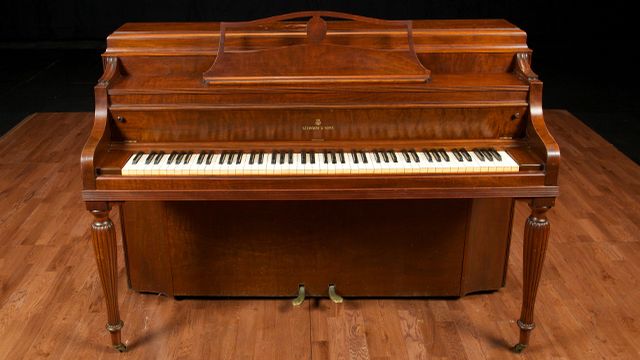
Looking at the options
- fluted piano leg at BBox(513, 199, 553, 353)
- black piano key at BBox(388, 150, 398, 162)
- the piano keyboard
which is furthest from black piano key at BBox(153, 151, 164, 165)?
→ fluted piano leg at BBox(513, 199, 553, 353)

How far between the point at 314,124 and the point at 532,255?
101 centimetres

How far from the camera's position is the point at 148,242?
11.0 feet

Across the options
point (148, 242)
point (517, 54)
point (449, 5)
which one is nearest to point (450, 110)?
point (517, 54)

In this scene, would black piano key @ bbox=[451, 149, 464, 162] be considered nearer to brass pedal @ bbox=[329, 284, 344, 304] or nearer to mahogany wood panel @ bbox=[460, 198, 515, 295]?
mahogany wood panel @ bbox=[460, 198, 515, 295]

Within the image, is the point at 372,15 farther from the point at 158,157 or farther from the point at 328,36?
the point at 158,157

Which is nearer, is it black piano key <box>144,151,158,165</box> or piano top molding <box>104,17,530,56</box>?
black piano key <box>144,151,158,165</box>

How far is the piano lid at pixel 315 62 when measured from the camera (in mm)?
2957

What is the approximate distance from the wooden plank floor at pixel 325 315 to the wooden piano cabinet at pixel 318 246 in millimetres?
90

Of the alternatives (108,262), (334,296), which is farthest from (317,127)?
(108,262)

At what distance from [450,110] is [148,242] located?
147 cm

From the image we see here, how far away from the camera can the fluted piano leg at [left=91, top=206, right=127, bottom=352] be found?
284 centimetres

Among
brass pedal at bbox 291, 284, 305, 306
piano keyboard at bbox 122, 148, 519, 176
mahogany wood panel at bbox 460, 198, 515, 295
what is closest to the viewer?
piano keyboard at bbox 122, 148, 519, 176

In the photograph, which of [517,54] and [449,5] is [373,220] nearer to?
[517,54]

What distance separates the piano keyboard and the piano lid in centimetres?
29
